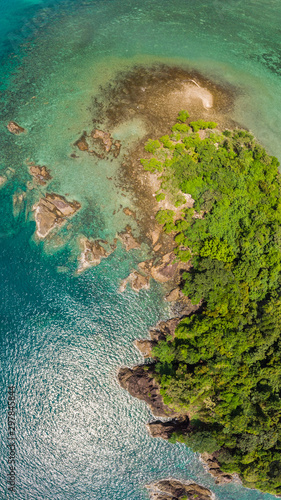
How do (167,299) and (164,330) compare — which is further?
(167,299)

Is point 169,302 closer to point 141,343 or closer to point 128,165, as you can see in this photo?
point 141,343

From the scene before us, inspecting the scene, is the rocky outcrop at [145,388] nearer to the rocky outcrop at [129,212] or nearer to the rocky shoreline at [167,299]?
the rocky shoreline at [167,299]

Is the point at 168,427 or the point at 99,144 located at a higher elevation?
the point at 99,144

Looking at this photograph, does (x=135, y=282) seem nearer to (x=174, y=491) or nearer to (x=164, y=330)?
(x=164, y=330)

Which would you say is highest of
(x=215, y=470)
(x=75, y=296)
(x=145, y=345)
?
(x=75, y=296)

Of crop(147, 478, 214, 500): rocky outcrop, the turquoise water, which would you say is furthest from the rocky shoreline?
the turquoise water

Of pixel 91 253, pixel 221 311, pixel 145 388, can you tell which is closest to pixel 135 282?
pixel 91 253

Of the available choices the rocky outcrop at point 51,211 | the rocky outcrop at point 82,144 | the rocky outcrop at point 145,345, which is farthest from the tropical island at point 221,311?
the rocky outcrop at point 51,211

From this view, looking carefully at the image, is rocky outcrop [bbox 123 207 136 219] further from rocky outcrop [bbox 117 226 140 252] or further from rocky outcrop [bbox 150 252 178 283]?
rocky outcrop [bbox 150 252 178 283]
